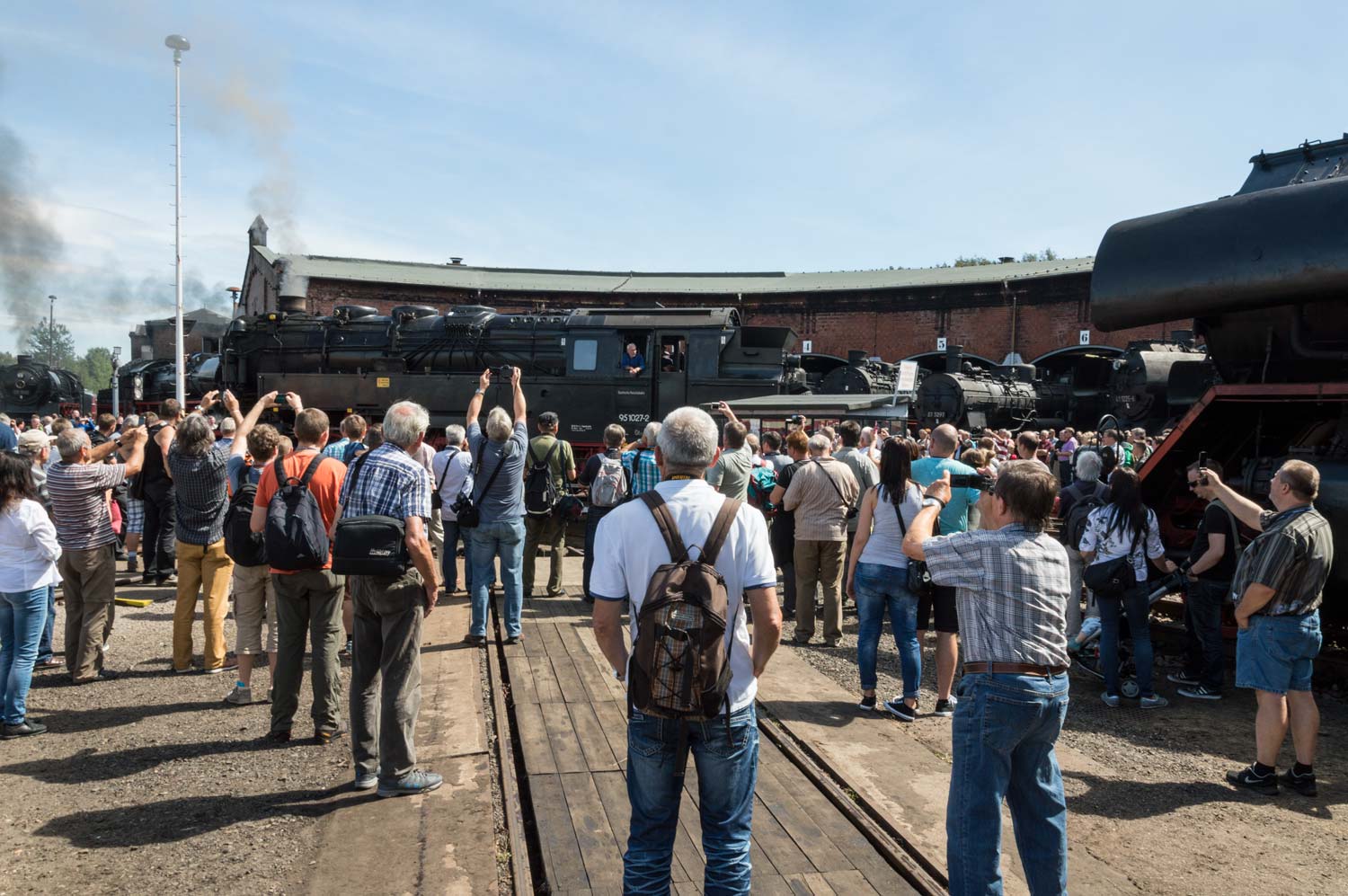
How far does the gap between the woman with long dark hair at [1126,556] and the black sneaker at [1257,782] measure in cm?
141

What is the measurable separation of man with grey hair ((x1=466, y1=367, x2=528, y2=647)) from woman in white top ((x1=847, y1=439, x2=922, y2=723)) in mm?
2740

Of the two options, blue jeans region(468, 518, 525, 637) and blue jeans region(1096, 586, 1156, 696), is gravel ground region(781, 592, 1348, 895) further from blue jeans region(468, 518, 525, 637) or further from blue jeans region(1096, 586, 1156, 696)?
blue jeans region(468, 518, 525, 637)

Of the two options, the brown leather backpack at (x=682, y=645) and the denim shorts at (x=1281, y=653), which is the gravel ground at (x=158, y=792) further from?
the denim shorts at (x=1281, y=653)

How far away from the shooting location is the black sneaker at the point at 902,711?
5824mm

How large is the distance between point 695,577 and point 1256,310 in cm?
632

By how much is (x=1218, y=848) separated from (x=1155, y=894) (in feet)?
2.37

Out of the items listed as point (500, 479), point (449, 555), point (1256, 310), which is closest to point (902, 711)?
point (500, 479)

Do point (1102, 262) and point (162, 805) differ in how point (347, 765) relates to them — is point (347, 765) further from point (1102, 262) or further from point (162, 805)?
point (1102, 262)

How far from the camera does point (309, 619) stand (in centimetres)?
537

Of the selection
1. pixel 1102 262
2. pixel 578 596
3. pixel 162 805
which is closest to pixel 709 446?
pixel 162 805

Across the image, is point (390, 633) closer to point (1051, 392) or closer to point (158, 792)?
point (158, 792)

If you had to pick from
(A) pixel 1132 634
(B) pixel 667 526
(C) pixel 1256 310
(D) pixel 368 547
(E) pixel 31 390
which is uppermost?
(E) pixel 31 390

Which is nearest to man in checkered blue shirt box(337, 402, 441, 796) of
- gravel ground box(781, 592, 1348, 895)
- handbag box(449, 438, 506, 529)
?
handbag box(449, 438, 506, 529)

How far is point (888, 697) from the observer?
21.0 feet
